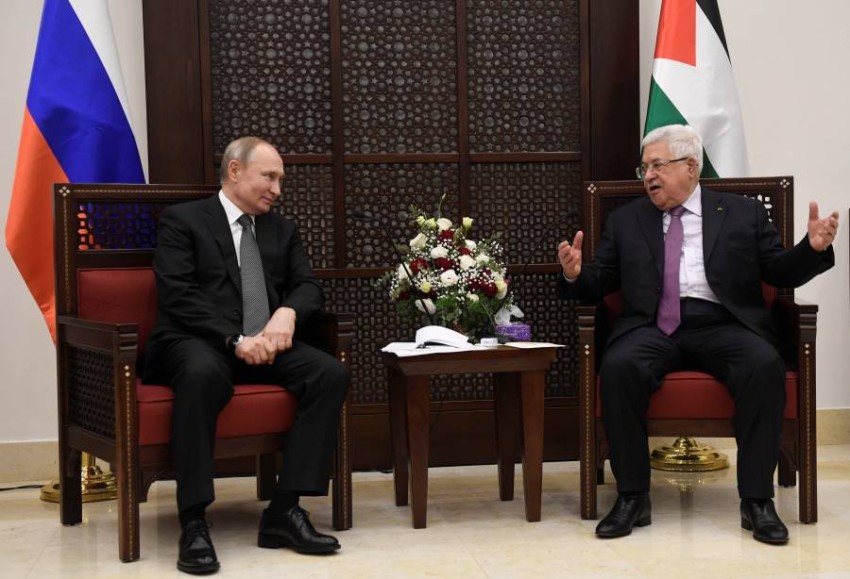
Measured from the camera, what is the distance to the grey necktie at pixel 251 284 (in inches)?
138

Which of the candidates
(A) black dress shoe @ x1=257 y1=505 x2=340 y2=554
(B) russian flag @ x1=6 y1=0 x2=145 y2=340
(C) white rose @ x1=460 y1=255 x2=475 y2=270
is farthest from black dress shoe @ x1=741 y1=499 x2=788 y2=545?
(B) russian flag @ x1=6 y1=0 x2=145 y2=340

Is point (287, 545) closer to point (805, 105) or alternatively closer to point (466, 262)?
point (466, 262)

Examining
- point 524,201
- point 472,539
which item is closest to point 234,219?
point 472,539

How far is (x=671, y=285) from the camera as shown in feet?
12.0

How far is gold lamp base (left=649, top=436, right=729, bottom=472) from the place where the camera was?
4.31 metres

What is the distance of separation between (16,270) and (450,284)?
178cm

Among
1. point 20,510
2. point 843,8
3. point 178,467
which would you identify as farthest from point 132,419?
point 843,8

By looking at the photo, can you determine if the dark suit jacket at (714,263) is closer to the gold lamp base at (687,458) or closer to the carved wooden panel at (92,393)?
the gold lamp base at (687,458)

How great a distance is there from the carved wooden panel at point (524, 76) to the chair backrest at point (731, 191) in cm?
65

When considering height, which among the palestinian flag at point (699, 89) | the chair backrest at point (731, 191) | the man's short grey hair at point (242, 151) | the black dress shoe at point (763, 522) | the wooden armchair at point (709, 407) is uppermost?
the palestinian flag at point (699, 89)

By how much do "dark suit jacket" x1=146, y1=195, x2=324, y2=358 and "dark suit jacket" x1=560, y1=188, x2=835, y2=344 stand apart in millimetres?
914

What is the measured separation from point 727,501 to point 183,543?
1.87 metres

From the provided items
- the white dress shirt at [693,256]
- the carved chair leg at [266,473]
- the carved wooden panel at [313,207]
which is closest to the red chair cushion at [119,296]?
the carved chair leg at [266,473]

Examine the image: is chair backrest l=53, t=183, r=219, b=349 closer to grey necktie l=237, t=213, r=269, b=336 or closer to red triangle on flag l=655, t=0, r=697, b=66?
grey necktie l=237, t=213, r=269, b=336
